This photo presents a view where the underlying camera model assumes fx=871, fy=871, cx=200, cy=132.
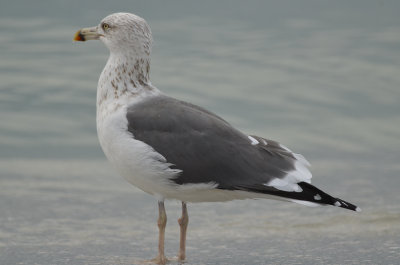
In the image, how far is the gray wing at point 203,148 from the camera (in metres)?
5.42

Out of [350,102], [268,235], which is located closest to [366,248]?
[268,235]

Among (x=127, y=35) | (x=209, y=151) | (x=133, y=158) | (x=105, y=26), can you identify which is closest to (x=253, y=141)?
(x=209, y=151)

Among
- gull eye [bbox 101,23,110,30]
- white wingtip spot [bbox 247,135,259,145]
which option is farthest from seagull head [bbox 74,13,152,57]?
white wingtip spot [bbox 247,135,259,145]

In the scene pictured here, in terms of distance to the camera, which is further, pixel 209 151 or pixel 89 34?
pixel 89 34

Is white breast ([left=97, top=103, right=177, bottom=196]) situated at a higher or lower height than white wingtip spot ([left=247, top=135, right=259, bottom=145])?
lower

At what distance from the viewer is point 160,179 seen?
543 centimetres

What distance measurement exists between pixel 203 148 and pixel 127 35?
99 cm

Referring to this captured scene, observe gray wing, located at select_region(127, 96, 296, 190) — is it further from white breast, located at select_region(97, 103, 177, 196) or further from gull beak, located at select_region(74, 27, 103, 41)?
gull beak, located at select_region(74, 27, 103, 41)

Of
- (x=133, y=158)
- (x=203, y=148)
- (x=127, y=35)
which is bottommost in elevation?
(x=133, y=158)

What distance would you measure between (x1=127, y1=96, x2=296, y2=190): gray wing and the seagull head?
515mm

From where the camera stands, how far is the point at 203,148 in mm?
5492

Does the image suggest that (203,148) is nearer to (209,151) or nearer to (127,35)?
(209,151)

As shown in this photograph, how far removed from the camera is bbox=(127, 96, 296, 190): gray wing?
→ 542cm

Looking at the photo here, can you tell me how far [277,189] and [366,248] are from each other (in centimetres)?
107
